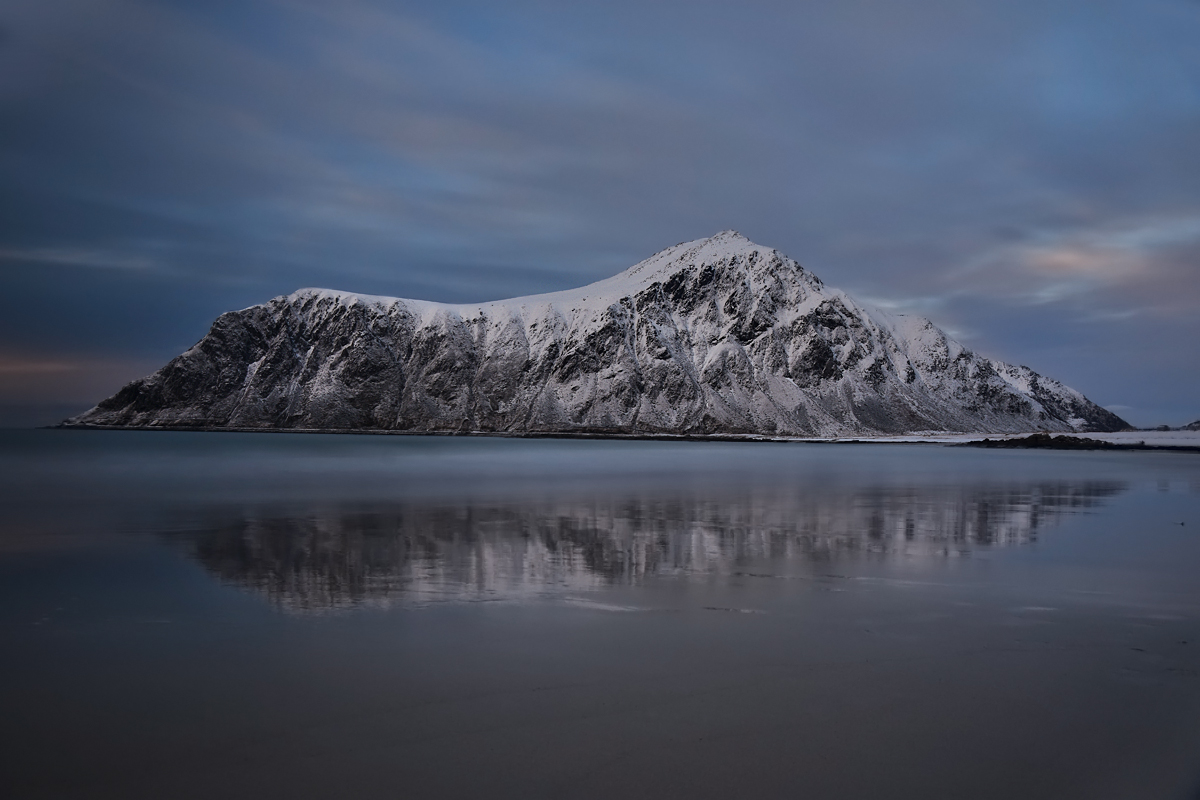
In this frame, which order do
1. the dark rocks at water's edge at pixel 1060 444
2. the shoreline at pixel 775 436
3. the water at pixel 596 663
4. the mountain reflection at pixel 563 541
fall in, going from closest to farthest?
the water at pixel 596 663
the mountain reflection at pixel 563 541
the dark rocks at water's edge at pixel 1060 444
the shoreline at pixel 775 436

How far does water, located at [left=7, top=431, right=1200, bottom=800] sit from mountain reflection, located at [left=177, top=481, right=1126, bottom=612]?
12 centimetres

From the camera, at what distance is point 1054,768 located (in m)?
6.08

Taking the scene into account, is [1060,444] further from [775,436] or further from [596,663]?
[596,663]

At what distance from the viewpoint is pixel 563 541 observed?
17.3m

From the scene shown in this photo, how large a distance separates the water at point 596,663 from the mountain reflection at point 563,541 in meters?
0.12

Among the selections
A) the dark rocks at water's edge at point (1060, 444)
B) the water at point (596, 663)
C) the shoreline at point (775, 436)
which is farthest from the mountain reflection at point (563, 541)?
the shoreline at point (775, 436)

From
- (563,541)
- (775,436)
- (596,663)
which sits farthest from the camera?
(775,436)

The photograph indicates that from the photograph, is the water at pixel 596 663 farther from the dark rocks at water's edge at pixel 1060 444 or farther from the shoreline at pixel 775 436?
the shoreline at pixel 775 436

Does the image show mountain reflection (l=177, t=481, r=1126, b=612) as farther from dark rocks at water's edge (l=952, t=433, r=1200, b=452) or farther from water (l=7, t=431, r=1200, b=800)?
dark rocks at water's edge (l=952, t=433, r=1200, b=452)

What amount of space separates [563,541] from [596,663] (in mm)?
8898

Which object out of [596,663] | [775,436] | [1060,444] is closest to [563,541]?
[596,663]

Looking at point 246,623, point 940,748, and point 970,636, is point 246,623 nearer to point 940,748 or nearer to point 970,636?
point 940,748

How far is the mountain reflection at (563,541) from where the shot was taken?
12.7 m

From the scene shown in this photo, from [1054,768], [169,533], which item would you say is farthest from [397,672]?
[169,533]
